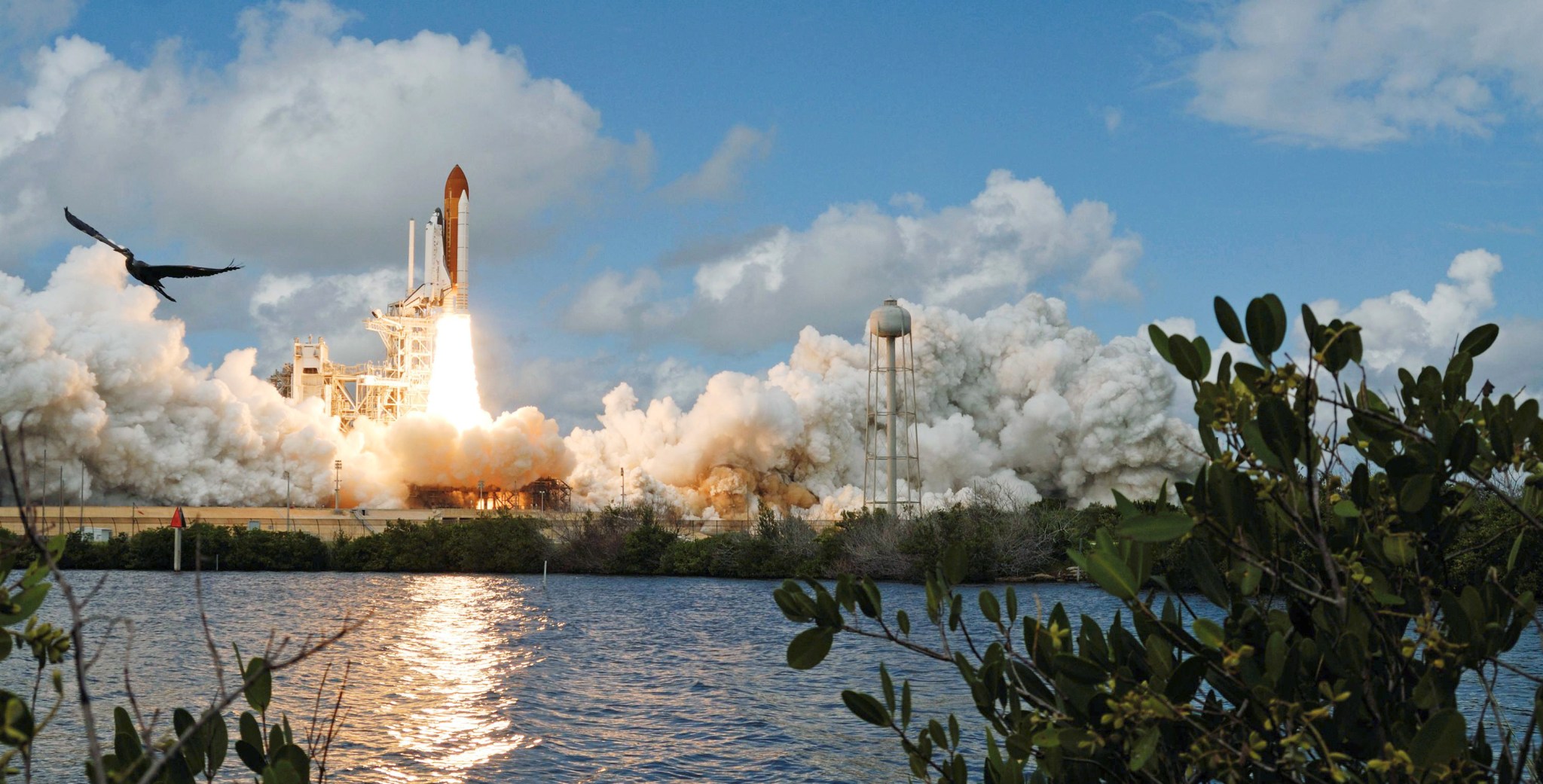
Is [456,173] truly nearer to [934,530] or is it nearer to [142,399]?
[142,399]

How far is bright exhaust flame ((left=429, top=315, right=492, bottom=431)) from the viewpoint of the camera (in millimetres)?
59062

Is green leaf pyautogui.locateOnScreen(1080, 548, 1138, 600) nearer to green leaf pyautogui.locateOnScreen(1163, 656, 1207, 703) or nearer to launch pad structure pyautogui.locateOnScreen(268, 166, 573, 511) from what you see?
green leaf pyautogui.locateOnScreen(1163, 656, 1207, 703)

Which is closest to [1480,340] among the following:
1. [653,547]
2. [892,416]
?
[892,416]

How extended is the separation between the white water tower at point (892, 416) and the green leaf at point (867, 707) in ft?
131

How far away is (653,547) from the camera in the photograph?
47.7 m

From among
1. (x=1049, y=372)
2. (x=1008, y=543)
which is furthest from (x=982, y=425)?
(x=1008, y=543)

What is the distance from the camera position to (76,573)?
159 ft

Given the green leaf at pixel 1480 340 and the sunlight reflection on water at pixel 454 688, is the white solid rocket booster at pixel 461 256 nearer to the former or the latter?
the sunlight reflection on water at pixel 454 688

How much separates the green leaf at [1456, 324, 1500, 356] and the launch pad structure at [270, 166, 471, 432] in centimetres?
6001

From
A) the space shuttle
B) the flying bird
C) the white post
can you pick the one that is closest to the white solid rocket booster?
the space shuttle

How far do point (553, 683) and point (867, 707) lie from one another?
18.7 metres

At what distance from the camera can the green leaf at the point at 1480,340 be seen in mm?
3246

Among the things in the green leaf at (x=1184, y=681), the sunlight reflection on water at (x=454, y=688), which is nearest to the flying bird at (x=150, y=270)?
the green leaf at (x=1184, y=681)

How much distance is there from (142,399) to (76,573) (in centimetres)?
936
